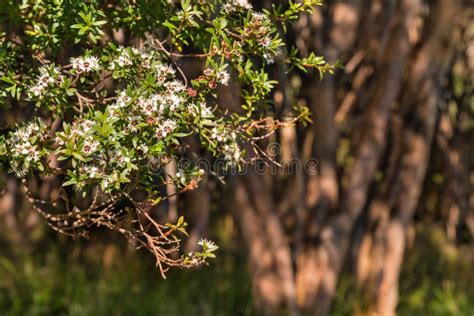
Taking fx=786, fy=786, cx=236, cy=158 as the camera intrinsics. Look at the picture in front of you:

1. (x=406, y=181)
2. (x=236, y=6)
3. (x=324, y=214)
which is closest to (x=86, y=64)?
(x=236, y=6)

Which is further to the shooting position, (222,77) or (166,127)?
(222,77)

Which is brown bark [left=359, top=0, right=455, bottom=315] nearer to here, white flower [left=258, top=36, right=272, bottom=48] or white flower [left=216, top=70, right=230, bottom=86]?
white flower [left=258, top=36, right=272, bottom=48]

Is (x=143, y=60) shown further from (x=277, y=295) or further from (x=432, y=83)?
(x=432, y=83)

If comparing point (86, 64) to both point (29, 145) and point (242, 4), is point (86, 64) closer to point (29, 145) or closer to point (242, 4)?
point (29, 145)

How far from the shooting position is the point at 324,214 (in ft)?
20.6

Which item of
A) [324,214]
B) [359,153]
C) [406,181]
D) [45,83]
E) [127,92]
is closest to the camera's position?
[127,92]

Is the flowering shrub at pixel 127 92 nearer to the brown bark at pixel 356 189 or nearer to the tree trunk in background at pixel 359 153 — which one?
the tree trunk in background at pixel 359 153

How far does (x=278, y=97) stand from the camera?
5520 mm

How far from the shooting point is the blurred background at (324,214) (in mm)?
6051

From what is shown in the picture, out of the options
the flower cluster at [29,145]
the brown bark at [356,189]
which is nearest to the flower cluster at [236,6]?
the flower cluster at [29,145]

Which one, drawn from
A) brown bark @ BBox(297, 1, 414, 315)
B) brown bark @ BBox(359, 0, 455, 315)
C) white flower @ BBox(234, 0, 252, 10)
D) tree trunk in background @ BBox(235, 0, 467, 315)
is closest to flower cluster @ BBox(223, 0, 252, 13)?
white flower @ BBox(234, 0, 252, 10)

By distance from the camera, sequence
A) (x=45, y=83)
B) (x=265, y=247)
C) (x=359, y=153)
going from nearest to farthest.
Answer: (x=45, y=83) < (x=265, y=247) < (x=359, y=153)

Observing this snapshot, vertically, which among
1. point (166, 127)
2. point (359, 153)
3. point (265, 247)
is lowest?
point (265, 247)

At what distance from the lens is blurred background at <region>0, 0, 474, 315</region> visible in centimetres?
605
